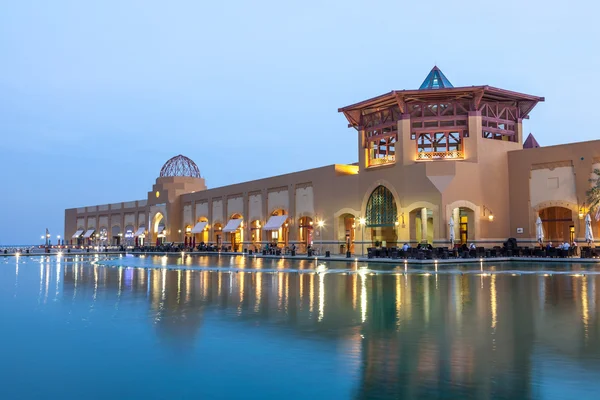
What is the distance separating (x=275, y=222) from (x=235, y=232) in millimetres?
10076

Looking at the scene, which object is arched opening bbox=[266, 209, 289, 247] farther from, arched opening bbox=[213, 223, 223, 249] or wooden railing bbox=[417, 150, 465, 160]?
wooden railing bbox=[417, 150, 465, 160]

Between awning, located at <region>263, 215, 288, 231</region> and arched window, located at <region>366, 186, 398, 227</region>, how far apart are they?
11517 millimetres

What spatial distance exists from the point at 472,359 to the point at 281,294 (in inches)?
342

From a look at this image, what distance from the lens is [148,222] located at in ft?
257

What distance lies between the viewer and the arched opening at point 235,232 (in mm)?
59656

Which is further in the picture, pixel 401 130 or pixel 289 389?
pixel 401 130

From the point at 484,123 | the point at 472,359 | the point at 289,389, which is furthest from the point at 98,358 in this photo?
the point at 484,123

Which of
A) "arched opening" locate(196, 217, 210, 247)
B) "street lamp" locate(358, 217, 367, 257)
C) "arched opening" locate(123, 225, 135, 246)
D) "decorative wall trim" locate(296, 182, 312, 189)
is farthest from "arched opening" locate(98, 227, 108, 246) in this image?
"street lamp" locate(358, 217, 367, 257)

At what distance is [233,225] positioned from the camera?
6041 centimetres

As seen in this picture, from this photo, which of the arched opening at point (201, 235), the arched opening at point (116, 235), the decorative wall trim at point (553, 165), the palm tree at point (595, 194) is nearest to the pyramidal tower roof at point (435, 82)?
the decorative wall trim at point (553, 165)

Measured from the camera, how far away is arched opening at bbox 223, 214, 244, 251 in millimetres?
59656

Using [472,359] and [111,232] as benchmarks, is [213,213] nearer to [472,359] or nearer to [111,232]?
[111,232]

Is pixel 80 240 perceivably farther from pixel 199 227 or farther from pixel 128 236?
pixel 199 227

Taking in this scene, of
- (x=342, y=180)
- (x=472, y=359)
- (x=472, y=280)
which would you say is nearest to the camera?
(x=472, y=359)
